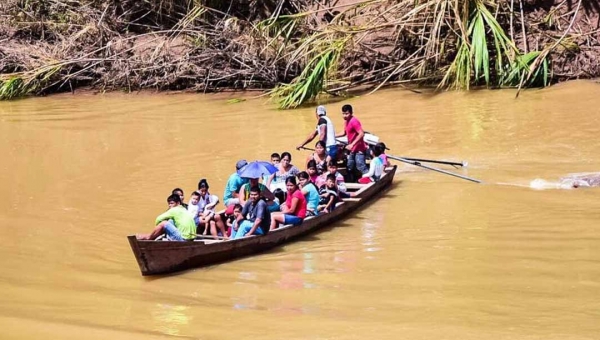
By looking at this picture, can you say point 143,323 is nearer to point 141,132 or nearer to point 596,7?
point 141,132

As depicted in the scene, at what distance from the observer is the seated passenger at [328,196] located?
34.9 feet

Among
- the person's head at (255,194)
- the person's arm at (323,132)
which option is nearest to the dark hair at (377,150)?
the person's arm at (323,132)

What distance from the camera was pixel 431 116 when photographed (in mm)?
16969

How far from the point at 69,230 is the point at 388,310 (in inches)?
190

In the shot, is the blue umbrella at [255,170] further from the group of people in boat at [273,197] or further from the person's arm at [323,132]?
the person's arm at [323,132]

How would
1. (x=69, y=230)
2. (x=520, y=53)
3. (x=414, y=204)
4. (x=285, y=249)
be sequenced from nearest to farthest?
(x=285, y=249) → (x=69, y=230) → (x=414, y=204) → (x=520, y=53)

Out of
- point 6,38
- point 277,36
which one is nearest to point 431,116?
point 277,36

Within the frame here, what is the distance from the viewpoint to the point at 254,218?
9.50m

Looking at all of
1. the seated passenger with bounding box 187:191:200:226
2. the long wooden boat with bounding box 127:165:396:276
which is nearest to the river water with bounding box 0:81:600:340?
the long wooden boat with bounding box 127:165:396:276

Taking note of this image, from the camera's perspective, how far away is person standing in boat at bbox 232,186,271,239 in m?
9.43

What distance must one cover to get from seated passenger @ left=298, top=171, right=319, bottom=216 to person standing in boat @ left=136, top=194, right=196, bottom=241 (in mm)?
1683

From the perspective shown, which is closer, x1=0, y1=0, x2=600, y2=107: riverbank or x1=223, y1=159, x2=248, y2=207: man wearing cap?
x1=223, y1=159, x2=248, y2=207: man wearing cap

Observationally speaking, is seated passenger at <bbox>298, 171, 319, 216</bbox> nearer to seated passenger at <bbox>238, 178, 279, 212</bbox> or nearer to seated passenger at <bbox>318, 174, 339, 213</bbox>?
seated passenger at <bbox>318, 174, 339, 213</bbox>

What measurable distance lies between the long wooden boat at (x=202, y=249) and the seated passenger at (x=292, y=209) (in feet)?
0.32
